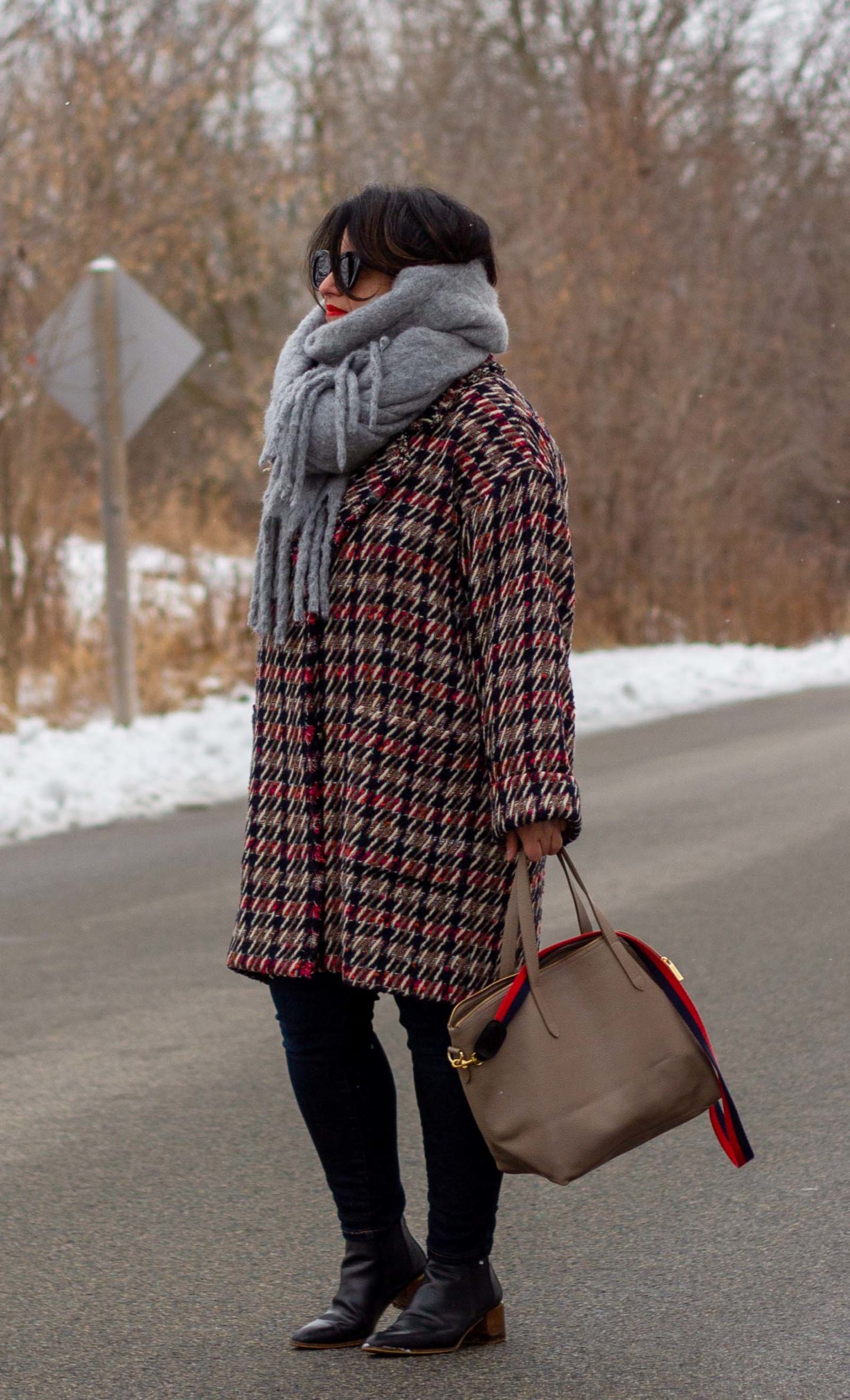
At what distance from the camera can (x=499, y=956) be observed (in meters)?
2.95

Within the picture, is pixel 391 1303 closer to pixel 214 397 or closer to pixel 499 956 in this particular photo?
pixel 499 956

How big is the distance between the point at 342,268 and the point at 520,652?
71cm

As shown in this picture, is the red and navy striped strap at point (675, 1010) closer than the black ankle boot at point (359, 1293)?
Yes

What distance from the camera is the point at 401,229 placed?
302cm

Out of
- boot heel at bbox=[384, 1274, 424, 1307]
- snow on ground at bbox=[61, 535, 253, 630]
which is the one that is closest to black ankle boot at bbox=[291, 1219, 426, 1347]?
boot heel at bbox=[384, 1274, 424, 1307]

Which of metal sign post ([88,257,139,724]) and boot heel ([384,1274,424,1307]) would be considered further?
metal sign post ([88,257,139,724])

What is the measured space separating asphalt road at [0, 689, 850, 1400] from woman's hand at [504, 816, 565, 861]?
0.85m

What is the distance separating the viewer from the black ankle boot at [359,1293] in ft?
10.3

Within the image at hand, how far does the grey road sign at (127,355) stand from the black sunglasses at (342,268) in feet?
28.9

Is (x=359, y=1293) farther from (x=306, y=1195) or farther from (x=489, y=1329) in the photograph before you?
(x=306, y=1195)

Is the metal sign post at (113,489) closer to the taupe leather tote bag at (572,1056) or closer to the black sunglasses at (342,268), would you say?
the black sunglasses at (342,268)

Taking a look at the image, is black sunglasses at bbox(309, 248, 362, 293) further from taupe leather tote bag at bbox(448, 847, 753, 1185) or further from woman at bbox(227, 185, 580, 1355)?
taupe leather tote bag at bbox(448, 847, 753, 1185)

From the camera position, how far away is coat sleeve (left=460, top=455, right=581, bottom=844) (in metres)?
2.87

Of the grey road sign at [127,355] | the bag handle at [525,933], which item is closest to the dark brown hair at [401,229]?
the bag handle at [525,933]
